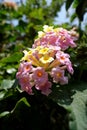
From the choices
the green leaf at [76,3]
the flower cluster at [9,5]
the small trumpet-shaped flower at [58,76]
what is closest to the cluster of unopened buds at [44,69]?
the small trumpet-shaped flower at [58,76]

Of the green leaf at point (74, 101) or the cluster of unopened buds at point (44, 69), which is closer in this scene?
the green leaf at point (74, 101)

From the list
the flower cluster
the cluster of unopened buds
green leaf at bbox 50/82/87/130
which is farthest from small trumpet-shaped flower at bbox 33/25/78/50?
the flower cluster

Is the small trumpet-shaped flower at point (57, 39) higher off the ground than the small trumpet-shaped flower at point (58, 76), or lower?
higher

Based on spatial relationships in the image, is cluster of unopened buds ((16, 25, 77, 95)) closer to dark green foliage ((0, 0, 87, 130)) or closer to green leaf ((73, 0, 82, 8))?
dark green foliage ((0, 0, 87, 130))

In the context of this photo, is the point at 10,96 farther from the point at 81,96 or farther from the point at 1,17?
the point at 1,17

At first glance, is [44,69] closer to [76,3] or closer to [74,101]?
[74,101]

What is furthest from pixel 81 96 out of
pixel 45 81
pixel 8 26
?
pixel 8 26

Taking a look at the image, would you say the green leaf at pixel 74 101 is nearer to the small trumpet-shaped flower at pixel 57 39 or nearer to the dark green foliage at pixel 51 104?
the dark green foliage at pixel 51 104

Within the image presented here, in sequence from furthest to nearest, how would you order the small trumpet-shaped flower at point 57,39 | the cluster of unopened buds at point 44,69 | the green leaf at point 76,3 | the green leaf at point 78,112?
the green leaf at point 76,3, the small trumpet-shaped flower at point 57,39, the cluster of unopened buds at point 44,69, the green leaf at point 78,112
